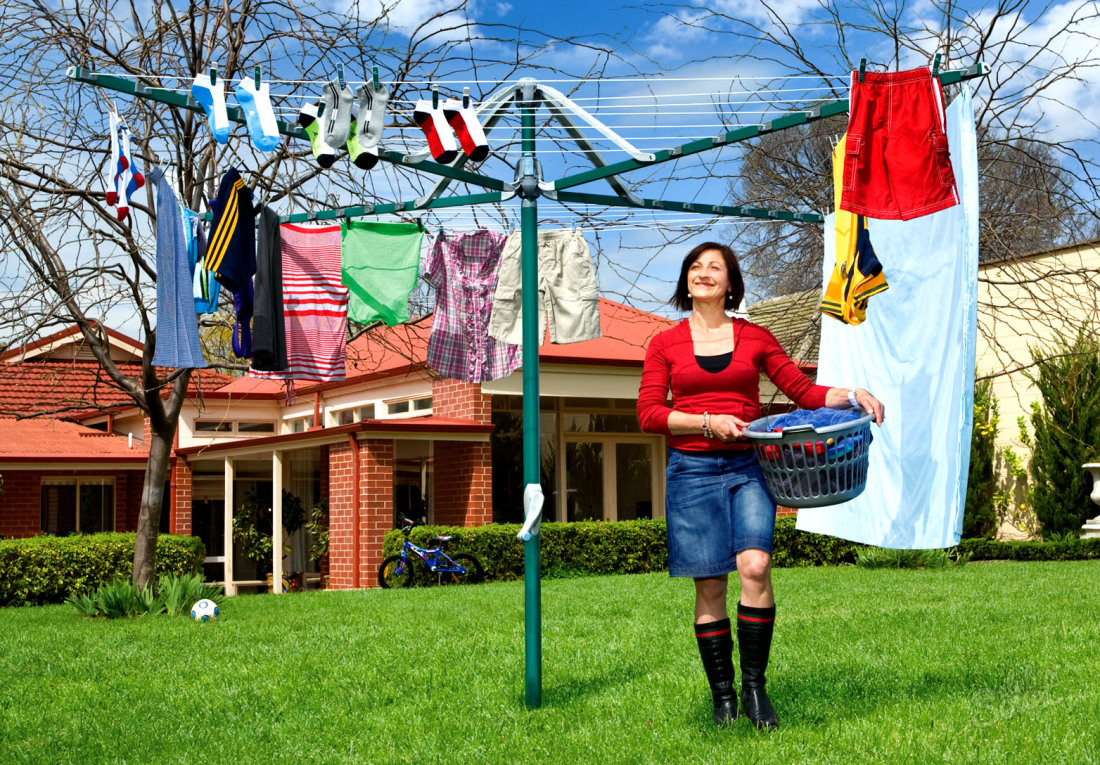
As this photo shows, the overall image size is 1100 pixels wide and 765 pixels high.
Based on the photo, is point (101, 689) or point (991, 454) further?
point (991, 454)

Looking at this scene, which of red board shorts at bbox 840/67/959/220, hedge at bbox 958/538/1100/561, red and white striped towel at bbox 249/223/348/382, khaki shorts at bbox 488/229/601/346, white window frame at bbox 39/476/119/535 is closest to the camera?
red board shorts at bbox 840/67/959/220

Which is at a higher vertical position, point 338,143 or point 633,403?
point 338,143

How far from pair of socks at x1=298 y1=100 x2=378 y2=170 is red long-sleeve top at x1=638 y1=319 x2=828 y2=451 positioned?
141cm

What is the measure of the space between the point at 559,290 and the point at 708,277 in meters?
2.13

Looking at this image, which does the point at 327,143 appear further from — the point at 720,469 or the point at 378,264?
the point at 378,264

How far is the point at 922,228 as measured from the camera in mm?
5168

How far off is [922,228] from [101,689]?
4914mm

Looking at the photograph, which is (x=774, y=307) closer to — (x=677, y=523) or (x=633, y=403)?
(x=633, y=403)

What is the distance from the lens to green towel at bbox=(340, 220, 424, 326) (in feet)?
21.9

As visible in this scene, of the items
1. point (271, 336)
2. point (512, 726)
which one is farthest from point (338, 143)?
point (512, 726)

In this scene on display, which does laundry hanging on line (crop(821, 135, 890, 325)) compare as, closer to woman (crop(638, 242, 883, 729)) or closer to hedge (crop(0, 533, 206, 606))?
woman (crop(638, 242, 883, 729))

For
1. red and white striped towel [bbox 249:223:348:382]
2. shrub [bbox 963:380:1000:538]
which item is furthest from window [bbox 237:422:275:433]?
red and white striped towel [bbox 249:223:348:382]

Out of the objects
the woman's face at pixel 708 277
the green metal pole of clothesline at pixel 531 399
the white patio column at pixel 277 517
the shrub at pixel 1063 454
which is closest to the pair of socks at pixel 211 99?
the green metal pole of clothesline at pixel 531 399

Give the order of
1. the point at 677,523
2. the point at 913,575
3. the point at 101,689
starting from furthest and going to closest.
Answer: the point at 913,575 → the point at 101,689 → the point at 677,523
